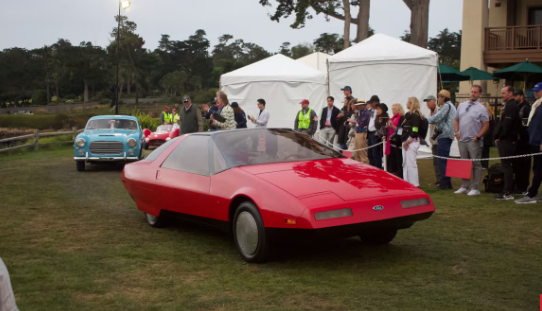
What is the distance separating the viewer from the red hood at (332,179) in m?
5.45

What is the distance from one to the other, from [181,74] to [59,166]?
83062 mm

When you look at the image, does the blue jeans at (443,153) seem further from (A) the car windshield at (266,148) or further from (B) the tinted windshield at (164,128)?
(B) the tinted windshield at (164,128)

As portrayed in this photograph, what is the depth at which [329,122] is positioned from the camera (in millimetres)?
14602

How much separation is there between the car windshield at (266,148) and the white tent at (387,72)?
9847 millimetres

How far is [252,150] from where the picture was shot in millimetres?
6539

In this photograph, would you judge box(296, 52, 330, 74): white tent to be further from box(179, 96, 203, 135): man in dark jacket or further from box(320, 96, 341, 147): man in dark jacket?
box(179, 96, 203, 135): man in dark jacket

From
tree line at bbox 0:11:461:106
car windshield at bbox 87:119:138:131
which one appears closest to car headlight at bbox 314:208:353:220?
car windshield at bbox 87:119:138:131

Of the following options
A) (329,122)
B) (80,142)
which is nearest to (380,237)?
(329,122)

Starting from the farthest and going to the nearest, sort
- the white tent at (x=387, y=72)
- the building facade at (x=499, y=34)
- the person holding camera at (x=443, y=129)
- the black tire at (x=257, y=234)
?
the building facade at (x=499, y=34)
the white tent at (x=387, y=72)
the person holding camera at (x=443, y=129)
the black tire at (x=257, y=234)

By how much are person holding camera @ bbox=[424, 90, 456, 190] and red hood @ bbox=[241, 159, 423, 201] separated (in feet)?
15.3

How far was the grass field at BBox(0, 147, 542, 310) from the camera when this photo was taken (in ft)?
14.7

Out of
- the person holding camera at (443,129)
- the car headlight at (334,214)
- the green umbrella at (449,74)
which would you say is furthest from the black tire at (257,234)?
the green umbrella at (449,74)

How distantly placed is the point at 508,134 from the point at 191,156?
17.6ft

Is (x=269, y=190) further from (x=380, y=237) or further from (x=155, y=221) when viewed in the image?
(x=155, y=221)
